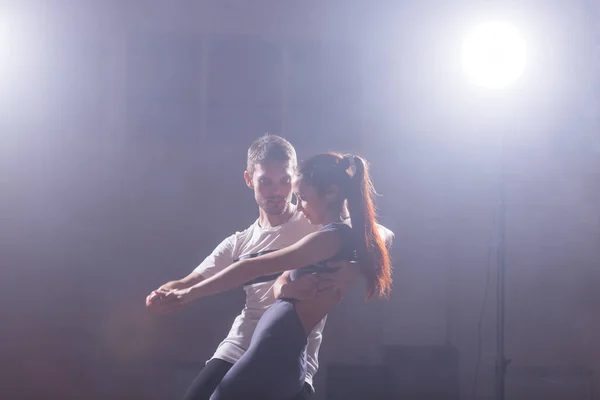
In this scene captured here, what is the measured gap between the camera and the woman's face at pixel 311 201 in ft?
5.25

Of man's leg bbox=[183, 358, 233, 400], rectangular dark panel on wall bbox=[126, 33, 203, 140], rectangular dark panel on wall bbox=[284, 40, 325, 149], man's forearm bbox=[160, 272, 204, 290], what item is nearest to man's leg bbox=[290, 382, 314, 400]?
man's leg bbox=[183, 358, 233, 400]

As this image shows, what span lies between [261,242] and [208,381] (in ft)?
1.52

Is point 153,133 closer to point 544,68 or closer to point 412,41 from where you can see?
point 412,41

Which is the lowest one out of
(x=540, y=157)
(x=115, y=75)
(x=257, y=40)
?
(x=540, y=157)

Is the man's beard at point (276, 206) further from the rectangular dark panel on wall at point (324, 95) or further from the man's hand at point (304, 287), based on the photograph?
the rectangular dark panel on wall at point (324, 95)

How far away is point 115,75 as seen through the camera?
87.8 inches

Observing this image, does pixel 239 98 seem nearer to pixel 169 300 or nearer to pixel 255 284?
pixel 255 284

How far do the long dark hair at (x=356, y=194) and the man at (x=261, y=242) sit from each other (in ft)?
0.68

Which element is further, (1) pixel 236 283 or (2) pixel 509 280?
(2) pixel 509 280

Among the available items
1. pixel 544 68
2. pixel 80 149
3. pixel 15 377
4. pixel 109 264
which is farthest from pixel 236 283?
pixel 544 68

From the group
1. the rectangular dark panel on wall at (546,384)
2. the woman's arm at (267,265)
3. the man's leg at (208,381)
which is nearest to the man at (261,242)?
the man's leg at (208,381)

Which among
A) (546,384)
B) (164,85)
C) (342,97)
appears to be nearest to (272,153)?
(342,97)

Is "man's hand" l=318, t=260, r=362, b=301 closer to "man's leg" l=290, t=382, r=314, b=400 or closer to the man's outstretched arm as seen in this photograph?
"man's leg" l=290, t=382, r=314, b=400

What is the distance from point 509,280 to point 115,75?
1862 millimetres
